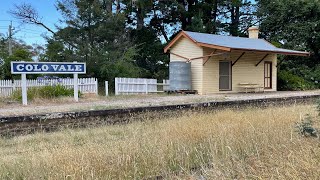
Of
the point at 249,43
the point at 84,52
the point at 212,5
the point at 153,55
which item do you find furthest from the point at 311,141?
the point at 212,5

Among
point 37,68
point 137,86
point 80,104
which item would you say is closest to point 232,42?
point 137,86

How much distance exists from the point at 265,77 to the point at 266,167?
19873 mm

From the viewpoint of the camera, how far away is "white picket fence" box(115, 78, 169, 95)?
1973 cm

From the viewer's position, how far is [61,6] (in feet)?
79.6

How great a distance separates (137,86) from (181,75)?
8.65 feet

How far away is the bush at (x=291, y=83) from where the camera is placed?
24.8 m

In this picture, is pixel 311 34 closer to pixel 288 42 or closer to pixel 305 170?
pixel 288 42

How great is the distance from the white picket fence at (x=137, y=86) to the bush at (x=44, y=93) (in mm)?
4327

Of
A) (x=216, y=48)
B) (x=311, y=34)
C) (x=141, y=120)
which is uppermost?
(x=311, y=34)

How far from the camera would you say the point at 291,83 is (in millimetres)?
25328

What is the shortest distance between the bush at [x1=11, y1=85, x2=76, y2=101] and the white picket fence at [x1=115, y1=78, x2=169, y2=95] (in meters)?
4.33

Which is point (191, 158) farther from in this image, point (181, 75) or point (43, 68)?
point (181, 75)

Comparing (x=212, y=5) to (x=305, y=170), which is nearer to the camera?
(x=305, y=170)

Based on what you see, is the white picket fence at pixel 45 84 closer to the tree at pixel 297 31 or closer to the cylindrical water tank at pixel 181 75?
the cylindrical water tank at pixel 181 75
